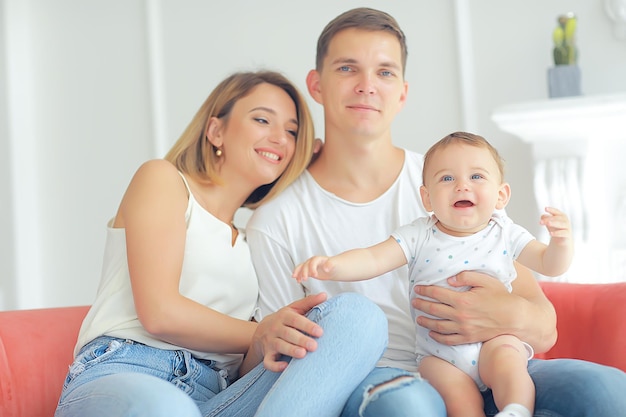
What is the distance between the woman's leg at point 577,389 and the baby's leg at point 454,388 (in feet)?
0.34

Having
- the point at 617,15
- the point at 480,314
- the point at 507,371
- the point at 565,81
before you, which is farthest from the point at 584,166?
the point at 507,371

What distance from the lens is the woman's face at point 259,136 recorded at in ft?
6.04

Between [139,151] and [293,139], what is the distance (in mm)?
1249

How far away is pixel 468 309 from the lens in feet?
4.83

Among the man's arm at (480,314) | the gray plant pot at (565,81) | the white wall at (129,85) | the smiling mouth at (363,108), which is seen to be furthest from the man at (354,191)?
the white wall at (129,85)

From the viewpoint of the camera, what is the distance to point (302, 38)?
2.81 meters

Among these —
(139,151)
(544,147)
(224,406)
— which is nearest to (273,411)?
(224,406)

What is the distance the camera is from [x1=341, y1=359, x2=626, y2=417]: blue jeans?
4.20 feet

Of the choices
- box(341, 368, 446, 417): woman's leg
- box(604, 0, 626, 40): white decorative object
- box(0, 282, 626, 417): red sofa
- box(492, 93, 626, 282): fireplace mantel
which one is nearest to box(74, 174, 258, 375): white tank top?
box(0, 282, 626, 417): red sofa

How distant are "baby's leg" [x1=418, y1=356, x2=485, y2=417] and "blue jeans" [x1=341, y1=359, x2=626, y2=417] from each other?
2.2 inches

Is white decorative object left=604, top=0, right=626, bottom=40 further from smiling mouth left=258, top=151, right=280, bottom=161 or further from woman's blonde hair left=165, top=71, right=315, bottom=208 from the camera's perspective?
smiling mouth left=258, top=151, right=280, bottom=161

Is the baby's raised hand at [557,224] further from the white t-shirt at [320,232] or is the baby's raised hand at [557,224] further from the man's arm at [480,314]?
the white t-shirt at [320,232]

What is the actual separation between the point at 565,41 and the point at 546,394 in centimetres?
127

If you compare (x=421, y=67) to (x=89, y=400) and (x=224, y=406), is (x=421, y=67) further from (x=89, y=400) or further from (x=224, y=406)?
(x=89, y=400)
